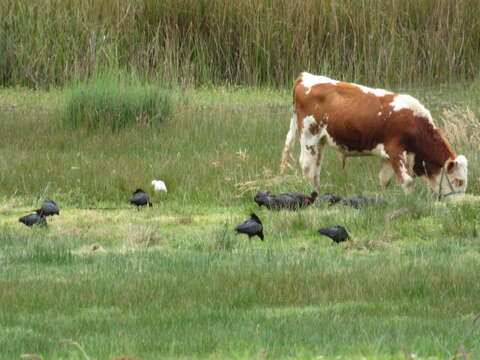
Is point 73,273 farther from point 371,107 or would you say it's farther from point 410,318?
point 371,107

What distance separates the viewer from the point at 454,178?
36.1 feet

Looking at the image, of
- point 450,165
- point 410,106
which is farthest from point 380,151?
point 450,165

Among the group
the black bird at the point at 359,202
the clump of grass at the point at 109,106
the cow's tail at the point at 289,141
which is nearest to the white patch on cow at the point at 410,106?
the cow's tail at the point at 289,141

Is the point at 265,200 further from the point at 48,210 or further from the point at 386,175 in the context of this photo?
the point at 48,210

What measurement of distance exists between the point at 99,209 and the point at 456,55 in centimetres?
1123

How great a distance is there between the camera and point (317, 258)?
7.92 meters

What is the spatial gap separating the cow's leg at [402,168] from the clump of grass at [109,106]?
4986 millimetres

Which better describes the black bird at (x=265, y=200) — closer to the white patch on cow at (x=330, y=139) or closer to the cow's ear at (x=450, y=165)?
the white patch on cow at (x=330, y=139)

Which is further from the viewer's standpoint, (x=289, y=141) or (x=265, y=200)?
(x=289, y=141)

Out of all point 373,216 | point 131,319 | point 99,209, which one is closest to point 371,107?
point 373,216

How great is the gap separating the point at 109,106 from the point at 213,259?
7.66 metres

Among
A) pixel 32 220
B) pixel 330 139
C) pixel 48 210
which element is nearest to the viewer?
pixel 32 220

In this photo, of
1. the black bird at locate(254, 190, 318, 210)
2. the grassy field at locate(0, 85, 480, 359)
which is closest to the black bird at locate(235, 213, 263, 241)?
the grassy field at locate(0, 85, 480, 359)

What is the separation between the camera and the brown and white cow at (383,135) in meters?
11.1
